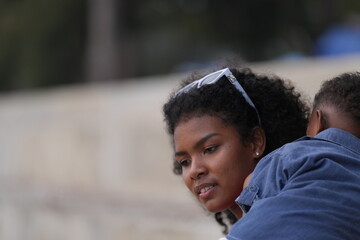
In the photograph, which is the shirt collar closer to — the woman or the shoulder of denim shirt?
the shoulder of denim shirt

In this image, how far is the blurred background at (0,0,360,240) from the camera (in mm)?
6316

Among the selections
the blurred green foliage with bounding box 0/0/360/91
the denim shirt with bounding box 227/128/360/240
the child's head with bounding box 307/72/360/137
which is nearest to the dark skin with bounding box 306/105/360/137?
the child's head with bounding box 307/72/360/137

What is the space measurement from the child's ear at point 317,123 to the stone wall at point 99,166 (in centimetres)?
258

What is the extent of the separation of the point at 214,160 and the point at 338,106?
0.40 meters

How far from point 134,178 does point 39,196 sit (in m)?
1.28

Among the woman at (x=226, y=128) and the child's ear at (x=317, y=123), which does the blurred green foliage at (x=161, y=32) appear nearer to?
the woman at (x=226, y=128)

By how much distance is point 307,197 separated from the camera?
6.22 ft

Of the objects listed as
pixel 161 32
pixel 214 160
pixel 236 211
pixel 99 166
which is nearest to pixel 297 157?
pixel 214 160

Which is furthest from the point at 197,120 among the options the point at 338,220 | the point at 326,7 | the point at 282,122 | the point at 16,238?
the point at 326,7

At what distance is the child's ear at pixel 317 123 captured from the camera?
7.29 feet

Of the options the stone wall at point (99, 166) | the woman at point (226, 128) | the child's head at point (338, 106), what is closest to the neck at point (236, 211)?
the woman at point (226, 128)

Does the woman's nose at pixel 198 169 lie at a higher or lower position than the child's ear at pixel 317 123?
higher

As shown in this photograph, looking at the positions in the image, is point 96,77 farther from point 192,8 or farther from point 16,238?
point 16,238

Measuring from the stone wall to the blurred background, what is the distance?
0.01 metres
